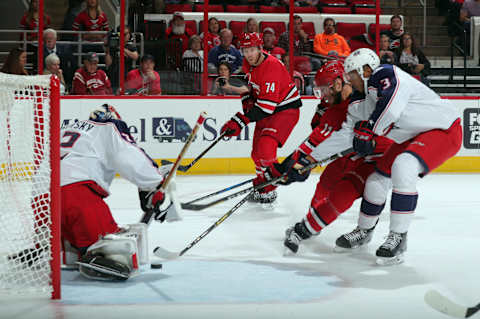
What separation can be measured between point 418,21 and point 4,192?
7.03 meters

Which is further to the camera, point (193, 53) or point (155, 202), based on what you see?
point (193, 53)

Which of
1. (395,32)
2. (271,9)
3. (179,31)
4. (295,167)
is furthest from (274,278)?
(271,9)

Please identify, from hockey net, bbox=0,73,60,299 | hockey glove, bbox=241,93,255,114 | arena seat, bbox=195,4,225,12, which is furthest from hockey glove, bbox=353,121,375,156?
arena seat, bbox=195,4,225,12

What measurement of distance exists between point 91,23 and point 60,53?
490 millimetres

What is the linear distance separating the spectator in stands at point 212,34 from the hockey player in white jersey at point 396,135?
3617mm

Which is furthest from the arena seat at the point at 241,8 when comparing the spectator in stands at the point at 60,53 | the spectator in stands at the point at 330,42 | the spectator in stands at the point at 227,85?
the spectator in stands at the point at 60,53

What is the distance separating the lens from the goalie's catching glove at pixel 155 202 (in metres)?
3.12

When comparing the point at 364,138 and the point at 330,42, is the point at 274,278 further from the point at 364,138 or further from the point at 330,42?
the point at 330,42

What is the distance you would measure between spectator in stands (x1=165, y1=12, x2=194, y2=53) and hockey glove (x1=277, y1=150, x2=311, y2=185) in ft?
11.7

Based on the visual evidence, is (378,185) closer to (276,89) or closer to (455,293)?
(455,293)

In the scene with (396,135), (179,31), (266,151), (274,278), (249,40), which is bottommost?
(274,278)

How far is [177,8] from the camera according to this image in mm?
7859

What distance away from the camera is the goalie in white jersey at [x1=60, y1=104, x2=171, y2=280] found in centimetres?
305

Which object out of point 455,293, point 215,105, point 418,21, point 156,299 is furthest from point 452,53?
point 156,299
